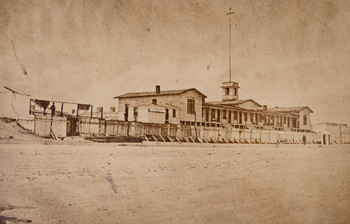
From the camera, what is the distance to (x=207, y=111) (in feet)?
11.7

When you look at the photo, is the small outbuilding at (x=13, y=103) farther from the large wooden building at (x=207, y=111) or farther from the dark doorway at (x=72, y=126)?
the large wooden building at (x=207, y=111)

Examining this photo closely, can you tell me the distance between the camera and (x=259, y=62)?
390 cm

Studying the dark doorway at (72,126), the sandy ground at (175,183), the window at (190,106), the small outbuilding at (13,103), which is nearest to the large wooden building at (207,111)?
the window at (190,106)

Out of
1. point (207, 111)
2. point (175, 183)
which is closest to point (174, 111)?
point (207, 111)

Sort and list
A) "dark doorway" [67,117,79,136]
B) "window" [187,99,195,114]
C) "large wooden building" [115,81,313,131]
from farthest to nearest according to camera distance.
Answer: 1. "window" [187,99,195,114]
2. "large wooden building" [115,81,313,131]
3. "dark doorway" [67,117,79,136]

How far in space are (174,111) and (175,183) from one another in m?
0.68

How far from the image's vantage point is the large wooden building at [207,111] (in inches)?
124

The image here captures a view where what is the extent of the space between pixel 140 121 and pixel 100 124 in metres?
0.36

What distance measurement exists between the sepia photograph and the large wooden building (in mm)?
13

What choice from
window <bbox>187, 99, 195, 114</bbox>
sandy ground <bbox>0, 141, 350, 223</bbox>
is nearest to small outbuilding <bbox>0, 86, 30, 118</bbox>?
sandy ground <bbox>0, 141, 350, 223</bbox>

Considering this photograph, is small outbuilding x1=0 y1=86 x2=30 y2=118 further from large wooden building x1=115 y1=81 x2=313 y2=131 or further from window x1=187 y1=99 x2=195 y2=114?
window x1=187 y1=99 x2=195 y2=114

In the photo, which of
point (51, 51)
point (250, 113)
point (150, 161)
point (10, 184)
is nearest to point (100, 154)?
point (150, 161)

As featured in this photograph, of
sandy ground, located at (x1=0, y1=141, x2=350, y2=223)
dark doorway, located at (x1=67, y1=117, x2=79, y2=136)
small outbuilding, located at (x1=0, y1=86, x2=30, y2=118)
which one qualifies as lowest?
sandy ground, located at (x1=0, y1=141, x2=350, y2=223)

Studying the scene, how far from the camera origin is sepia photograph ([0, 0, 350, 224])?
2674 millimetres
